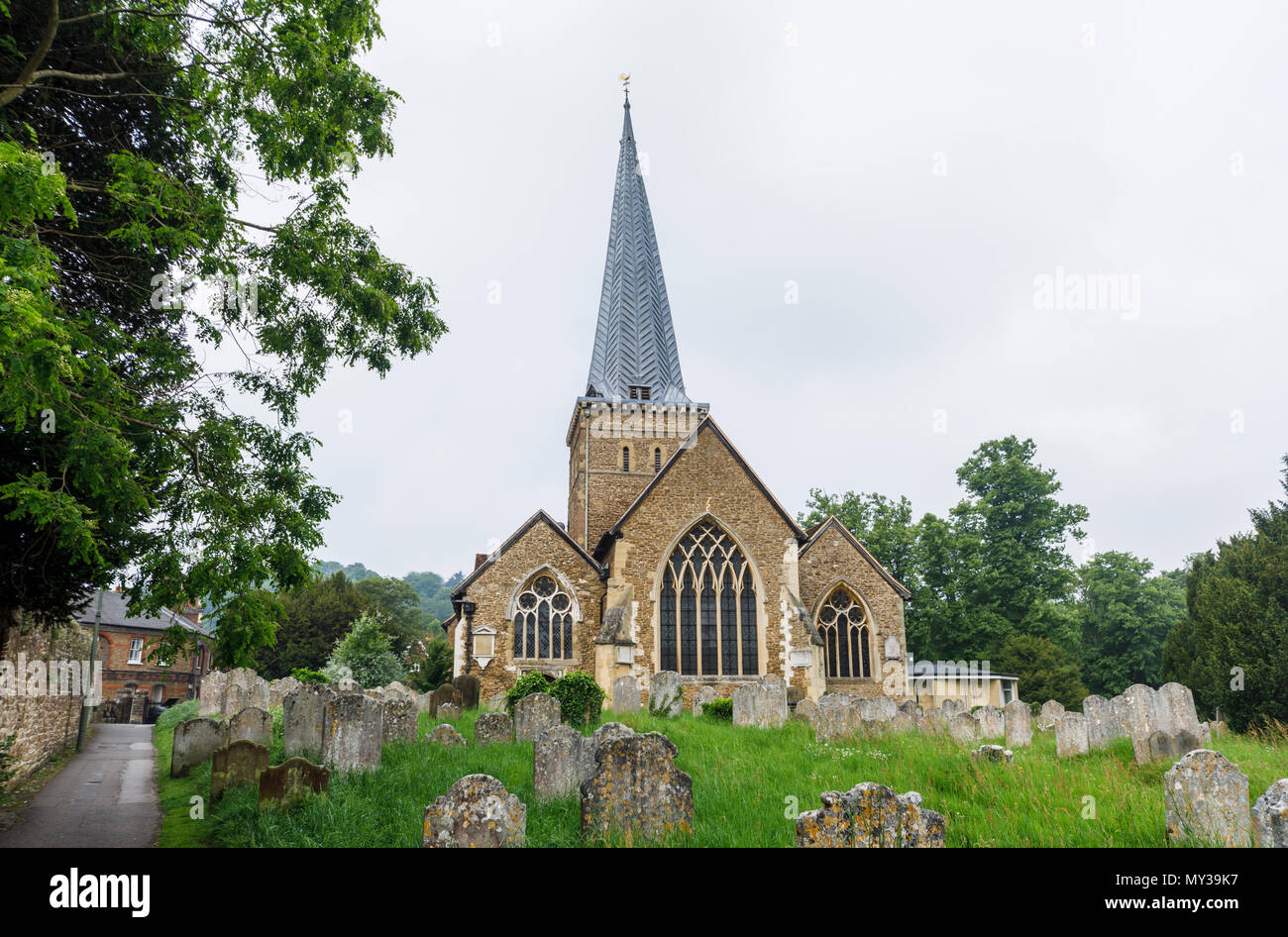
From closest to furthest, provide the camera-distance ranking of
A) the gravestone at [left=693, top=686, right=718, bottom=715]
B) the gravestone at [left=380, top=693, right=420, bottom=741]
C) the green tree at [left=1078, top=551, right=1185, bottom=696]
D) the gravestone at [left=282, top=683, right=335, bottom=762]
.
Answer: the gravestone at [left=282, top=683, right=335, bottom=762], the gravestone at [left=380, top=693, right=420, bottom=741], the gravestone at [left=693, top=686, right=718, bottom=715], the green tree at [left=1078, top=551, right=1185, bottom=696]

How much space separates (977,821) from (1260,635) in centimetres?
1869

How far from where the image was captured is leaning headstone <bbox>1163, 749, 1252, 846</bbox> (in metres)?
5.38

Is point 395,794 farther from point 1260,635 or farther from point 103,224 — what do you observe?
point 1260,635

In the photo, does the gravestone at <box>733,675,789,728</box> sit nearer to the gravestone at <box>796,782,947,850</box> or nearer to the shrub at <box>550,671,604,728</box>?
the shrub at <box>550,671,604,728</box>

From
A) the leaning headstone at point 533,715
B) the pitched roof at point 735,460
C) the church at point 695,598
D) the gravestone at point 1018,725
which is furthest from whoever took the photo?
the pitched roof at point 735,460

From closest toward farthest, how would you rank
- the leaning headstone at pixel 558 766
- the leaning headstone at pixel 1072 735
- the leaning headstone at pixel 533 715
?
1. the leaning headstone at pixel 558 766
2. the leaning headstone at pixel 533 715
3. the leaning headstone at pixel 1072 735

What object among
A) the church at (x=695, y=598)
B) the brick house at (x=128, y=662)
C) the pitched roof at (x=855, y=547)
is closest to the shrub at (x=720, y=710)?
the church at (x=695, y=598)

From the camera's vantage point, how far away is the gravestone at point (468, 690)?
17.4m

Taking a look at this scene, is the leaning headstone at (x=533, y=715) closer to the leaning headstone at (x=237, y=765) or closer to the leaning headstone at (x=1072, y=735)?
the leaning headstone at (x=237, y=765)

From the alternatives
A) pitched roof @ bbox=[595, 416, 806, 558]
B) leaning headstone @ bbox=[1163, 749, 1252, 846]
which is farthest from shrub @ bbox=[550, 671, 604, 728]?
leaning headstone @ bbox=[1163, 749, 1252, 846]

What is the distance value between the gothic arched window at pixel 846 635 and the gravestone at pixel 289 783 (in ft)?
61.1

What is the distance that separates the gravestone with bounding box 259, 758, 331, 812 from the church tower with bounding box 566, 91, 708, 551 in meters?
20.1

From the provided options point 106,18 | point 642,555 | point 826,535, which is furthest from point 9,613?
point 826,535

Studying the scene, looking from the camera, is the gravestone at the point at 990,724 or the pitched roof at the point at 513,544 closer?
the gravestone at the point at 990,724
